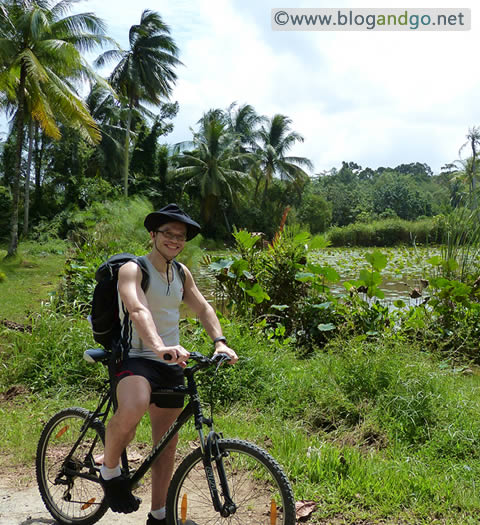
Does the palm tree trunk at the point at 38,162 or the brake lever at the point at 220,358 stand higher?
the palm tree trunk at the point at 38,162

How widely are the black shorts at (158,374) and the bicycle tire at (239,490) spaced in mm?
273

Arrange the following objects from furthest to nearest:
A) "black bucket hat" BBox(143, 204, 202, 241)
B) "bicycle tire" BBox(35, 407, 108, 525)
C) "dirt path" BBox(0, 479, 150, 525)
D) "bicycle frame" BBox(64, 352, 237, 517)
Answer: "dirt path" BBox(0, 479, 150, 525) < "bicycle tire" BBox(35, 407, 108, 525) < "black bucket hat" BBox(143, 204, 202, 241) < "bicycle frame" BBox(64, 352, 237, 517)

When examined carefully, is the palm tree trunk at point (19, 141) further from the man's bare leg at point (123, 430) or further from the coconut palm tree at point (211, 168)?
the man's bare leg at point (123, 430)

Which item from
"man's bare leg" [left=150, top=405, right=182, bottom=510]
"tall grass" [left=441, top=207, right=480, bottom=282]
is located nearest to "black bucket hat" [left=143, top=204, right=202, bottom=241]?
"man's bare leg" [left=150, top=405, right=182, bottom=510]

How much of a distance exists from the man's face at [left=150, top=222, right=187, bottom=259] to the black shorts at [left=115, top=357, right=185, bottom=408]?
1.63 ft

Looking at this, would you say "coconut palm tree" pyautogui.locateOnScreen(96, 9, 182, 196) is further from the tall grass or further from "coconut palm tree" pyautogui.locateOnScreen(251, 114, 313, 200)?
the tall grass

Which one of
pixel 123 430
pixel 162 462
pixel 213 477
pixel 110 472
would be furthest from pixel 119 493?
pixel 213 477

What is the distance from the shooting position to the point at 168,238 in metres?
2.49

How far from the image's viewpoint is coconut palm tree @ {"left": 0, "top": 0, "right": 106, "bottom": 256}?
17.5 m

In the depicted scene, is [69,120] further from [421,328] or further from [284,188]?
[284,188]

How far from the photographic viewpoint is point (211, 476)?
2236mm

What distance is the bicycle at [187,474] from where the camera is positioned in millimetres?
2236

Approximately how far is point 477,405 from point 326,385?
45.5 inches

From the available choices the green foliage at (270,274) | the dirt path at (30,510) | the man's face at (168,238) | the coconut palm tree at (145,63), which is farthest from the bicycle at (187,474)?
the coconut palm tree at (145,63)
